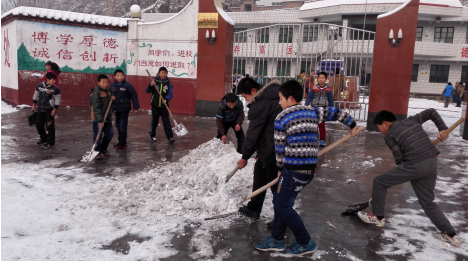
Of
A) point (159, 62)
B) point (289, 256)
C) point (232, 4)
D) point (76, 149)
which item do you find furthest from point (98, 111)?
point (232, 4)

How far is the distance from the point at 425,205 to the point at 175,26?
10.4 meters

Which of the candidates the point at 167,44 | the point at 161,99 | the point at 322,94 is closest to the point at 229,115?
the point at 161,99

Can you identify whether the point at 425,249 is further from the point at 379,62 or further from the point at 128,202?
the point at 379,62

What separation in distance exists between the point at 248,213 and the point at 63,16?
37.8 ft

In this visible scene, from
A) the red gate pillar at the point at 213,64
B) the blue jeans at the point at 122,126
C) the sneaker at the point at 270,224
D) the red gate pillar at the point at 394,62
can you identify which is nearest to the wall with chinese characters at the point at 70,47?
the red gate pillar at the point at 213,64

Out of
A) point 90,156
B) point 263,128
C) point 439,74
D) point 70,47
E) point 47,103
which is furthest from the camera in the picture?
point 439,74

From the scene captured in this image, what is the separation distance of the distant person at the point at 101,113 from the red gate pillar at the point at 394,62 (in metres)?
7.15

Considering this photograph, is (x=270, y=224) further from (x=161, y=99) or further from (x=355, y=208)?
(x=161, y=99)

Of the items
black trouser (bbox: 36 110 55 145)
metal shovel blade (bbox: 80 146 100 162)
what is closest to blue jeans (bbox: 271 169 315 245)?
metal shovel blade (bbox: 80 146 100 162)

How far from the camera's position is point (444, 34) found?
96.0 feet

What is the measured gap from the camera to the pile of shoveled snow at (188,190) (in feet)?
13.6

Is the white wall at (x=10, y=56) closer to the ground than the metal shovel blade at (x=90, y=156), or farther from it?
farther from it

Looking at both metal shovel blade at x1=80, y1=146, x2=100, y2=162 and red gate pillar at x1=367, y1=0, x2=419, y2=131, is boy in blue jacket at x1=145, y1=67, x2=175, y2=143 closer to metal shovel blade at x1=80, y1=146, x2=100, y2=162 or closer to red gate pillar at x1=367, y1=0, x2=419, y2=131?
metal shovel blade at x1=80, y1=146, x2=100, y2=162

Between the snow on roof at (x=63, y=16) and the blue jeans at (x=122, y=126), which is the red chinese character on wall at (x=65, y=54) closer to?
the snow on roof at (x=63, y=16)
